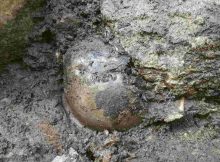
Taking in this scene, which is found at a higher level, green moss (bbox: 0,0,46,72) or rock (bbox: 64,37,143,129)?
green moss (bbox: 0,0,46,72)

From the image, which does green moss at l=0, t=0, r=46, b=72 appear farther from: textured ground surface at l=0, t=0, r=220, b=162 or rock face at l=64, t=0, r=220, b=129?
rock face at l=64, t=0, r=220, b=129

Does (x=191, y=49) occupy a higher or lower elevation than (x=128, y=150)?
higher

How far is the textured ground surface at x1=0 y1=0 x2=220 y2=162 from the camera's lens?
1.08 meters

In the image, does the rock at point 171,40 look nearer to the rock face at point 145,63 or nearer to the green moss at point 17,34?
the rock face at point 145,63

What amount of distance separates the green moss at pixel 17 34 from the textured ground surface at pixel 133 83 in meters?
0.02

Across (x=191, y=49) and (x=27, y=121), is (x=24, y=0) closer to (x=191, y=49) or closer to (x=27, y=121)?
(x=27, y=121)

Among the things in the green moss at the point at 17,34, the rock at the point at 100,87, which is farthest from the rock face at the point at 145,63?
the green moss at the point at 17,34

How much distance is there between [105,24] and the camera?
44.7 inches

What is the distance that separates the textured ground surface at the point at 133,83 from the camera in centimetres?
108

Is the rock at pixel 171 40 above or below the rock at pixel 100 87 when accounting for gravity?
above

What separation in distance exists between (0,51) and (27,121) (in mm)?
204

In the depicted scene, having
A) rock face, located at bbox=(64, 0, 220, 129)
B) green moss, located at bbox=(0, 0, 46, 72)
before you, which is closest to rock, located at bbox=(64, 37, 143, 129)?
rock face, located at bbox=(64, 0, 220, 129)

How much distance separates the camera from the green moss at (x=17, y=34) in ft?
3.61

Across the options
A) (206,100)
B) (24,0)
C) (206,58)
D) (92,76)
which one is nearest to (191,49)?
(206,58)
